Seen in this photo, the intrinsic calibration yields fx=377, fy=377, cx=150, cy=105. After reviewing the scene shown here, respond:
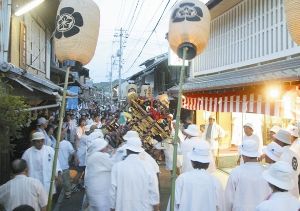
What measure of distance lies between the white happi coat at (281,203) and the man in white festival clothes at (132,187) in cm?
241

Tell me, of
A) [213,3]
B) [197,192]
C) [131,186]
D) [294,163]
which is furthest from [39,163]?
[213,3]

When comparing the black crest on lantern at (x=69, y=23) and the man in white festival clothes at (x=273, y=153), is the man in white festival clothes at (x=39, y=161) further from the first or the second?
the man in white festival clothes at (x=273, y=153)

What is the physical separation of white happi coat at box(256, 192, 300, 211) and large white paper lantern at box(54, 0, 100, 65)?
399cm

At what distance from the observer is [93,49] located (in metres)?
6.82

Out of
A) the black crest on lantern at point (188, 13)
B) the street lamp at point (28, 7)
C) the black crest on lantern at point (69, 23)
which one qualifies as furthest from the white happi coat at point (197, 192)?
the street lamp at point (28, 7)

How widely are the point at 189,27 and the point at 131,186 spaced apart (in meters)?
2.67

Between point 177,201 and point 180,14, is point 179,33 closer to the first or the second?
point 180,14

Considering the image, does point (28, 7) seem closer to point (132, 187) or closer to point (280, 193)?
point (132, 187)

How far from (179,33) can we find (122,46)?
53.1 m

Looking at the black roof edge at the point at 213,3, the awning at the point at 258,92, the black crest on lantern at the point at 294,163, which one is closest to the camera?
the black crest on lantern at the point at 294,163

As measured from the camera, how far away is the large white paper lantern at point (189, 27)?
569 centimetres

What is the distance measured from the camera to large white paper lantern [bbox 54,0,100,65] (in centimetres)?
642

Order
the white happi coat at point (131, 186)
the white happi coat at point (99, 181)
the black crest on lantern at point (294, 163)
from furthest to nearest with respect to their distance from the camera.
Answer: the white happi coat at point (99, 181), the black crest on lantern at point (294, 163), the white happi coat at point (131, 186)

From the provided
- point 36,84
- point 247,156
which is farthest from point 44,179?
point 247,156
